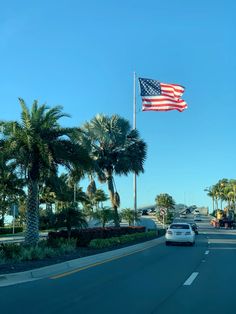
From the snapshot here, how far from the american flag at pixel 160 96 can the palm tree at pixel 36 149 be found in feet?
55.0

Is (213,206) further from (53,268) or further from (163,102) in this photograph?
(53,268)

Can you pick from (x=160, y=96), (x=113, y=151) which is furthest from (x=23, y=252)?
(x=160, y=96)

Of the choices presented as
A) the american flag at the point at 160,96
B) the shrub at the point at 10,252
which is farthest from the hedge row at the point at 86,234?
the american flag at the point at 160,96

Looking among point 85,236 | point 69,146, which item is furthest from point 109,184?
point 69,146

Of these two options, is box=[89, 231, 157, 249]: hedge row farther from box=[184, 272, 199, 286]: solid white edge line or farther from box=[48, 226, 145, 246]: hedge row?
box=[184, 272, 199, 286]: solid white edge line

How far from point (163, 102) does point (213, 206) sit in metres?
145

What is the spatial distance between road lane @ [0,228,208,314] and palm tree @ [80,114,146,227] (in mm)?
20392

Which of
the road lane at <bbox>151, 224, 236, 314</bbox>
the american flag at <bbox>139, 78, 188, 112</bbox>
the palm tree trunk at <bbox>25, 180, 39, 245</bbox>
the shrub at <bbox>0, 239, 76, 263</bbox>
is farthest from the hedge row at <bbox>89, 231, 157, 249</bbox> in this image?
the road lane at <bbox>151, 224, 236, 314</bbox>

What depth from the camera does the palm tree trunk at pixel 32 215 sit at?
23.3m

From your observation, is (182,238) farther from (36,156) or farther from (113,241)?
(36,156)

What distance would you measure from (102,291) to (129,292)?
630 mm

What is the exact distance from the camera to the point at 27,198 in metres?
23.7

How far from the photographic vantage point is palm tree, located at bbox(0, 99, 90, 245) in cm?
2242

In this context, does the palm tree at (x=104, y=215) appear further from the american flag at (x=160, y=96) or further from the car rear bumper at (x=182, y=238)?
the american flag at (x=160, y=96)
